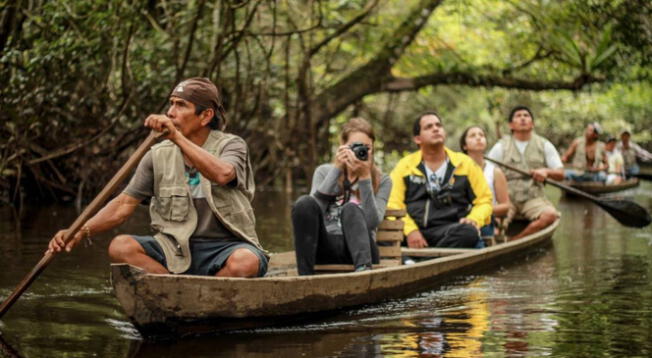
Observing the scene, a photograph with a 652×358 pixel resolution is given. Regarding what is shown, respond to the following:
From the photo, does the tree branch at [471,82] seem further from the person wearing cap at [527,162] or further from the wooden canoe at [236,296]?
the wooden canoe at [236,296]

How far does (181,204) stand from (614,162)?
15.6 metres

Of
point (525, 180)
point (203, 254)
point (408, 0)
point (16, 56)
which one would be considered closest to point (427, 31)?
point (408, 0)

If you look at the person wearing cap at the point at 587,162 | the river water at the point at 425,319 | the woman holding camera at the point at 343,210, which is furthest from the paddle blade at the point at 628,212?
the person wearing cap at the point at 587,162

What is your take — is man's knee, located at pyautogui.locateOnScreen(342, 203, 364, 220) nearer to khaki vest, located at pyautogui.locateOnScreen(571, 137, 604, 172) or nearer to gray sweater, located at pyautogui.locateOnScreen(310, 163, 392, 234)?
gray sweater, located at pyautogui.locateOnScreen(310, 163, 392, 234)

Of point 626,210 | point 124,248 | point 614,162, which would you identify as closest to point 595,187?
point 614,162

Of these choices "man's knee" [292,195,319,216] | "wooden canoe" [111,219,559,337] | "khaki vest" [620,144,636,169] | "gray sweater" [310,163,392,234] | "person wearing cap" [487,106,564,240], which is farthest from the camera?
"khaki vest" [620,144,636,169]

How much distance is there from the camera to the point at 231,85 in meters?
14.3

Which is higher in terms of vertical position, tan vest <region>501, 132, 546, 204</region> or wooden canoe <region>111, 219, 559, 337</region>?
tan vest <region>501, 132, 546, 204</region>

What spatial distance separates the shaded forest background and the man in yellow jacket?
5.86ft

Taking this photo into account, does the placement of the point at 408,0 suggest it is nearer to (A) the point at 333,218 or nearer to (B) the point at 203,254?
(A) the point at 333,218

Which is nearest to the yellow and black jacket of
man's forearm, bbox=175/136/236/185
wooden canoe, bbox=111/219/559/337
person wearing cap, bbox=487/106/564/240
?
wooden canoe, bbox=111/219/559/337

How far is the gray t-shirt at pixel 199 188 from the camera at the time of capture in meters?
5.00

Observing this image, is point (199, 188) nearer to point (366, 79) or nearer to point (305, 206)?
point (305, 206)

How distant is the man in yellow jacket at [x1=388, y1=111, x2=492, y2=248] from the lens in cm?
770
